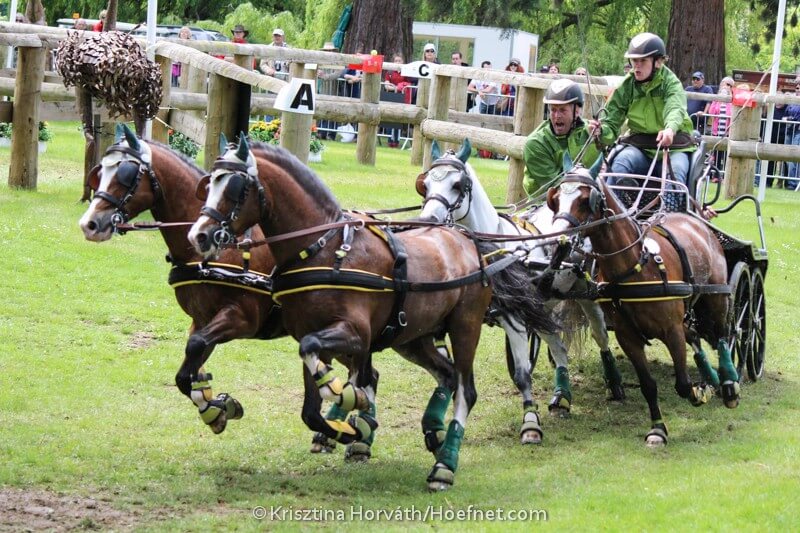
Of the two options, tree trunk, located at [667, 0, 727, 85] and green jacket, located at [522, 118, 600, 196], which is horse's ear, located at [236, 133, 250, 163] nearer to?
green jacket, located at [522, 118, 600, 196]

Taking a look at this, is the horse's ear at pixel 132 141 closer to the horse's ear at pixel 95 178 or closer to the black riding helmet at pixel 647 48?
the horse's ear at pixel 95 178

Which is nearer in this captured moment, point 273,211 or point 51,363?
point 273,211

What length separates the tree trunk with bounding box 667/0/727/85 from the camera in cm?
2444

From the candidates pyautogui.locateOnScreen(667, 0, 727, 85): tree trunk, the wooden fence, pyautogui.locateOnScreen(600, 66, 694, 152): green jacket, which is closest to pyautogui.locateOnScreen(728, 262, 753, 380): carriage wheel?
pyautogui.locateOnScreen(600, 66, 694, 152): green jacket

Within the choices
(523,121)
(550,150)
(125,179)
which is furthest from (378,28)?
(125,179)

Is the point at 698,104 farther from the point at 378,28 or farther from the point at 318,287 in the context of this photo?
the point at 318,287

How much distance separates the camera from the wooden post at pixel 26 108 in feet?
47.2

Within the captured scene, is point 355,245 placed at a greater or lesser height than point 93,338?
greater

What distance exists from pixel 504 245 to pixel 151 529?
11.5 ft

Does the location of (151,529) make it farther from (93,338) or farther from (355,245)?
(93,338)

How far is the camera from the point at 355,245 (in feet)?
23.8

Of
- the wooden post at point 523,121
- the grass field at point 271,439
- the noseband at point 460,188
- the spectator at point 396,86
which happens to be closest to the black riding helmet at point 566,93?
the noseband at point 460,188

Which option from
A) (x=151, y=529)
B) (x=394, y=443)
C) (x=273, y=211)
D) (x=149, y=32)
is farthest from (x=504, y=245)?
(x=149, y=32)

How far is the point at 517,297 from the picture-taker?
8.67 m
